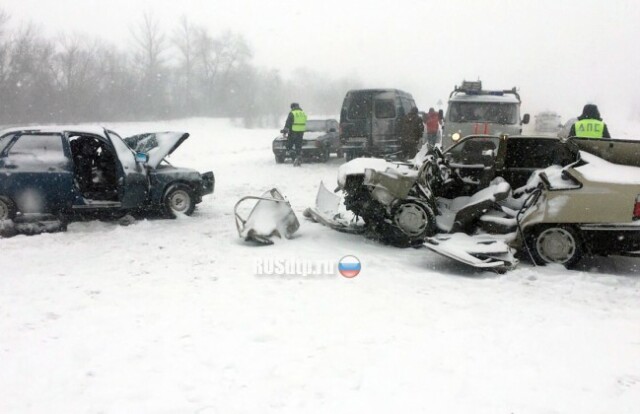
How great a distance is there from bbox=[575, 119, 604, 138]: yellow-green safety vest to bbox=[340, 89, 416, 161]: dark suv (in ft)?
22.5

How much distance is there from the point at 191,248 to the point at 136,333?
2.83 m

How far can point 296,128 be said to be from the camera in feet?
52.7

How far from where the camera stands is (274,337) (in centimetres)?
415

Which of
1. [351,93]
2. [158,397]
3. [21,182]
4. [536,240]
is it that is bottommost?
[158,397]

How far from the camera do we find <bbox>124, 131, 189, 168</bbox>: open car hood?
8.70 meters

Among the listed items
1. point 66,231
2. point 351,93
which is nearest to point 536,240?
point 66,231

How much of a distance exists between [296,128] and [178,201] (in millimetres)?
7663

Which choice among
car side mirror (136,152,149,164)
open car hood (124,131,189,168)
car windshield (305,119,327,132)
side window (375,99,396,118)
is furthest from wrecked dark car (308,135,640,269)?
car windshield (305,119,327,132)

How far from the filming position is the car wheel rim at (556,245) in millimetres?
6207

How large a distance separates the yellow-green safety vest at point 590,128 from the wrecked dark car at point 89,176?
6560mm

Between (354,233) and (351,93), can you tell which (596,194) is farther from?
(351,93)

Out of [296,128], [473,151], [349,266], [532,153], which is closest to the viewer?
[349,266]

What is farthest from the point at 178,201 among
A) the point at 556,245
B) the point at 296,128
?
the point at 296,128

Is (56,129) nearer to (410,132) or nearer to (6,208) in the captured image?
(6,208)
